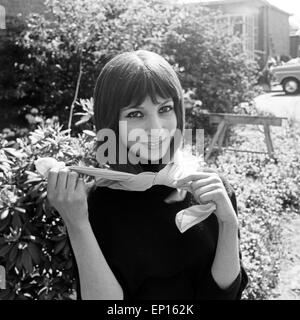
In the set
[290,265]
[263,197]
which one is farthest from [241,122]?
[290,265]

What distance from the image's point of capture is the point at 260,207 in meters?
4.30

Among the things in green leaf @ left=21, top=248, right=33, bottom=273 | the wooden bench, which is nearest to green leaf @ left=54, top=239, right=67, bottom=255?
green leaf @ left=21, top=248, right=33, bottom=273

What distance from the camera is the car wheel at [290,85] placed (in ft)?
47.9

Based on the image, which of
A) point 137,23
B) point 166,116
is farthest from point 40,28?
point 166,116

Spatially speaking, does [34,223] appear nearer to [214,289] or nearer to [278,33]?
[214,289]

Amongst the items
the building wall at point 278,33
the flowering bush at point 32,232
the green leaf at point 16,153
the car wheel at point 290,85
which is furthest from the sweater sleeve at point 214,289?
the building wall at point 278,33

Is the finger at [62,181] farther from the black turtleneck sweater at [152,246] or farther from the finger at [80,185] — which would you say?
the black turtleneck sweater at [152,246]

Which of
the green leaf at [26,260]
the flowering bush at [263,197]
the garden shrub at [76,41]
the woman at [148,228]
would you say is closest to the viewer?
the woman at [148,228]

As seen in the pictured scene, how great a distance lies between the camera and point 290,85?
14.7 m

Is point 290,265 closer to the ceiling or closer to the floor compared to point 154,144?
closer to the floor

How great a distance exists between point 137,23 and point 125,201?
4445 mm

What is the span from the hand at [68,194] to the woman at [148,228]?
5cm

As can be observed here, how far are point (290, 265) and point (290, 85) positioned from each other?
462 inches

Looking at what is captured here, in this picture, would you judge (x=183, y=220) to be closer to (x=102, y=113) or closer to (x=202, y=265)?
(x=202, y=265)
